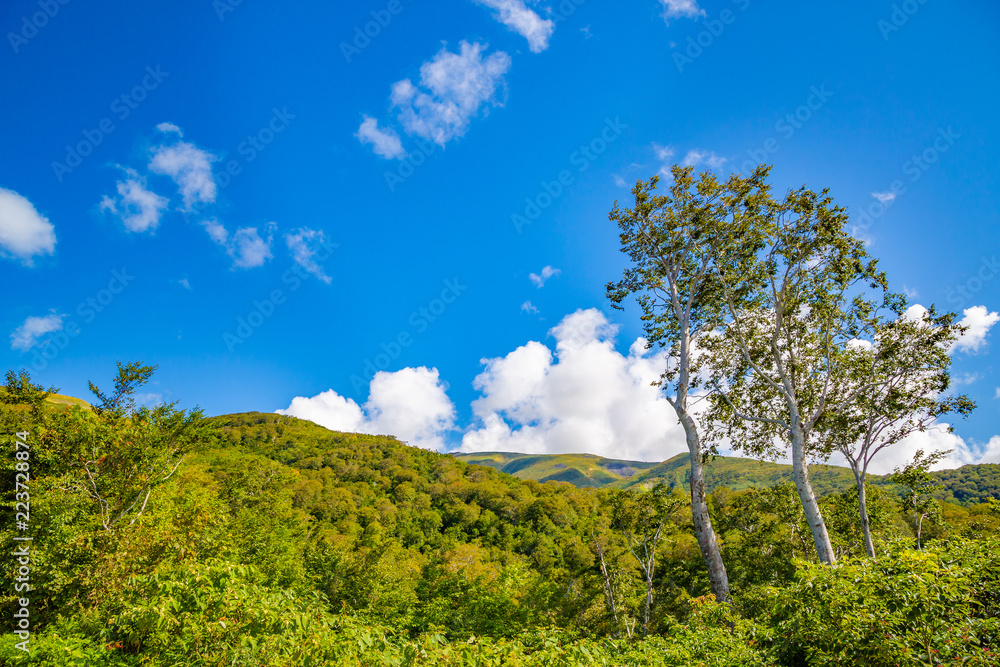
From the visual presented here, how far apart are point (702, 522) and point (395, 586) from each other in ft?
93.6

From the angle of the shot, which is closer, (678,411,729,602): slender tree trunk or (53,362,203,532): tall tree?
(678,411,729,602): slender tree trunk

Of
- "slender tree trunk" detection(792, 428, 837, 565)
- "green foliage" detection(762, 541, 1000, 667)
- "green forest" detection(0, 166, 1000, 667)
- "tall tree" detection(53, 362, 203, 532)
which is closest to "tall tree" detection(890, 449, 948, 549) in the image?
"green forest" detection(0, 166, 1000, 667)

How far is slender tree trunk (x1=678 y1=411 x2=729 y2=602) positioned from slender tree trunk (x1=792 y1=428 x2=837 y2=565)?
2635 mm

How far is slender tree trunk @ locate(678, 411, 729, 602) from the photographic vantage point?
442 inches

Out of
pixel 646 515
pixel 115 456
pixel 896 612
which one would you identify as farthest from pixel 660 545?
pixel 115 456

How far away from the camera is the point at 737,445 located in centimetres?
1656

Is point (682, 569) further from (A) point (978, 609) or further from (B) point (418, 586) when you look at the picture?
(A) point (978, 609)

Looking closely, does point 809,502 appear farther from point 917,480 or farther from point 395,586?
point 395,586

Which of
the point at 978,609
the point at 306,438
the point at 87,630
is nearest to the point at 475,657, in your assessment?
the point at 978,609

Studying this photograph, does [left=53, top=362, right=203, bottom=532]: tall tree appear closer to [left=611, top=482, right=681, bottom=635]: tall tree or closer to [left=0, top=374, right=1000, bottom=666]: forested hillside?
[left=0, top=374, right=1000, bottom=666]: forested hillside

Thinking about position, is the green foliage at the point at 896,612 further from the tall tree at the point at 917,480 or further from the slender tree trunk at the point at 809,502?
the tall tree at the point at 917,480

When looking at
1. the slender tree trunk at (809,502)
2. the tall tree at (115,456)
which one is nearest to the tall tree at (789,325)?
the slender tree trunk at (809,502)

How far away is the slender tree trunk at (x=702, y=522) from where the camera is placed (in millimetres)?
11234

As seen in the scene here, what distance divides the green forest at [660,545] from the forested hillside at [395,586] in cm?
6
